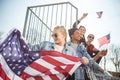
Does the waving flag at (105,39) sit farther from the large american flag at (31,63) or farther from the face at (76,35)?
the large american flag at (31,63)

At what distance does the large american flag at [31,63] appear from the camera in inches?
129

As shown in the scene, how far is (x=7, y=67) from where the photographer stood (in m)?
3.29

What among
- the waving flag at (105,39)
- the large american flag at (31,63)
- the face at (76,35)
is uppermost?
the face at (76,35)

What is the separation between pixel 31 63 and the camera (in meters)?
3.35

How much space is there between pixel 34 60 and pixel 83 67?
2.46 ft

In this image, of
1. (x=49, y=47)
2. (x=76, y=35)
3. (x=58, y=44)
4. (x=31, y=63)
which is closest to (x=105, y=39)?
(x=76, y=35)

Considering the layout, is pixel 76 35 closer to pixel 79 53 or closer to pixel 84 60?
pixel 79 53

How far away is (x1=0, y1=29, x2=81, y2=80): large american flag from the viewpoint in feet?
10.7

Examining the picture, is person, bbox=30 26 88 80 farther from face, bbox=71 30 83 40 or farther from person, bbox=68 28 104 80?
face, bbox=71 30 83 40

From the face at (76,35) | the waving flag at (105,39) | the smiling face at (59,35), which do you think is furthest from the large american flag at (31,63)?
the waving flag at (105,39)

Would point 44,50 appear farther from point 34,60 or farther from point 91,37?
point 91,37

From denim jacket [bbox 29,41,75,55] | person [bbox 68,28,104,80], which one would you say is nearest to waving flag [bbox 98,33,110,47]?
person [bbox 68,28,104,80]

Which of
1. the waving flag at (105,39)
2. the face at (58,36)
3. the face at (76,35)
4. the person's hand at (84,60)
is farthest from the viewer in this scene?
the waving flag at (105,39)

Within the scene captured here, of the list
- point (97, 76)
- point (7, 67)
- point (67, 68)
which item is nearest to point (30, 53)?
point (7, 67)
